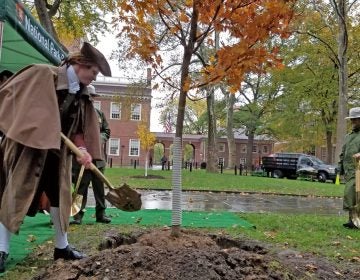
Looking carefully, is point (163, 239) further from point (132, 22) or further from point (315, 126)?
point (315, 126)

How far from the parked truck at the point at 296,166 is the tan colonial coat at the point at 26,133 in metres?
30.1

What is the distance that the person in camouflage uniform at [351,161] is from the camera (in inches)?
295

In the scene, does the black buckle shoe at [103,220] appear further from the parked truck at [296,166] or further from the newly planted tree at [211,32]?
the parked truck at [296,166]

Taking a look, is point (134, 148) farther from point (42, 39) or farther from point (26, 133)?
point (26, 133)

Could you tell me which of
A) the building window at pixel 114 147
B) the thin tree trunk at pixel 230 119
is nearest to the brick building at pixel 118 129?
the building window at pixel 114 147

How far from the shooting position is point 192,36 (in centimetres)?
473

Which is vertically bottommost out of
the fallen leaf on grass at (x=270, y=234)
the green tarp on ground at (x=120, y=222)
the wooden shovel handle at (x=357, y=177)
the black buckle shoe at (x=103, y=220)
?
the green tarp on ground at (x=120, y=222)

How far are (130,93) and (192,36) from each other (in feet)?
77.3

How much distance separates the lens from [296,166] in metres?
34.9

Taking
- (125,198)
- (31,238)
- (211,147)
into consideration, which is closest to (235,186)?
(31,238)

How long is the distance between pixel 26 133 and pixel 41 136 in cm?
11

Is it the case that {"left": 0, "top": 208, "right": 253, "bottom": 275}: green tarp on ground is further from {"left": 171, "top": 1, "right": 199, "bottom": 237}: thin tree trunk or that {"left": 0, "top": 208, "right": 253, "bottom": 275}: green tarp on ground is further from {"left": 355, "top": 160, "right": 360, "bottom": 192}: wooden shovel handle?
{"left": 355, "top": 160, "right": 360, "bottom": 192}: wooden shovel handle

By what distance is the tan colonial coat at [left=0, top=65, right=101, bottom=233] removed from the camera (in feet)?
11.5

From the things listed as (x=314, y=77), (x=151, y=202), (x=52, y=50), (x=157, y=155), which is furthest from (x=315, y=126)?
(x=157, y=155)
